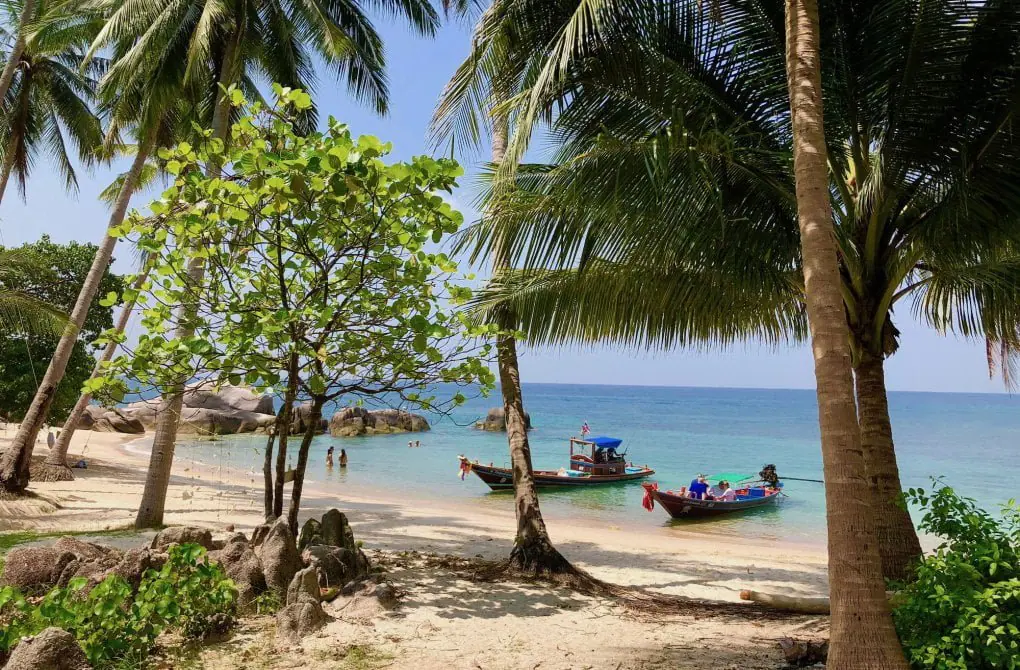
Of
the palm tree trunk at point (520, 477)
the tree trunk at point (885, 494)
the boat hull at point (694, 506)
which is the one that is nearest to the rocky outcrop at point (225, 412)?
the boat hull at point (694, 506)

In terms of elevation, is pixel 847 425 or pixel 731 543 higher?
pixel 847 425

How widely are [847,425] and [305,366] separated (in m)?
4.42

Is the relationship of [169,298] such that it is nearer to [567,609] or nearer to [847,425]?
[567,609]

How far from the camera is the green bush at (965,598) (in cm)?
355

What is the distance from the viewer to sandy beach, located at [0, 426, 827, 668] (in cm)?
483

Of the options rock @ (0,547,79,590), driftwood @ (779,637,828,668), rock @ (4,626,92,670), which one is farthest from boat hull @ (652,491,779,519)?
rock @ (4,626,92,670)

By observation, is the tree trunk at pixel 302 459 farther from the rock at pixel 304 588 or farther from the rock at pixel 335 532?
the rock at pixel 304 588

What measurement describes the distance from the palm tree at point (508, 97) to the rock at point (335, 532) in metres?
1.82

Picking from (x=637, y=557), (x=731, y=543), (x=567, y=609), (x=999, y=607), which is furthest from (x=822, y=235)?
(x=731, y=543)

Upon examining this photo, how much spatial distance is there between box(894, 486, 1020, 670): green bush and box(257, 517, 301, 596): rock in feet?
15.1

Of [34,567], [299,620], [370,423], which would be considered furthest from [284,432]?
[370,423]

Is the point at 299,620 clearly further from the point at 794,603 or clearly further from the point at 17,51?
the point at 17,51

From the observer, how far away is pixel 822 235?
3820mm

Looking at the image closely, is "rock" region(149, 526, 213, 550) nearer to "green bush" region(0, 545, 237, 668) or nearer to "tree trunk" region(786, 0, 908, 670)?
"green bush" region(0, 545, 237, 668)
